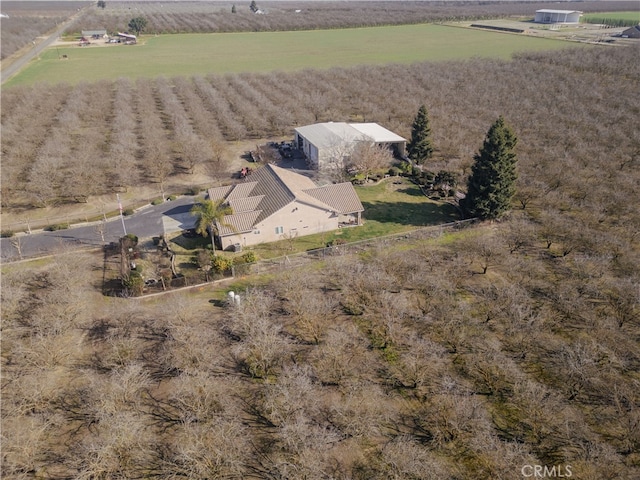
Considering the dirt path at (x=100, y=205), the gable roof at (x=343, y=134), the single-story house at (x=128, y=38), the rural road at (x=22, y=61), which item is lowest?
the dirt path at (x=100, y=205)

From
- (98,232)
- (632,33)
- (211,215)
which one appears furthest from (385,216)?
(632,33)

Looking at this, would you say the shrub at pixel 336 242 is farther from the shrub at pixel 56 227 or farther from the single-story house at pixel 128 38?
the single-story house at pixel 128 38

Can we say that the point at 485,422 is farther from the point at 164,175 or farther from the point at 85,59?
the point at 85,59

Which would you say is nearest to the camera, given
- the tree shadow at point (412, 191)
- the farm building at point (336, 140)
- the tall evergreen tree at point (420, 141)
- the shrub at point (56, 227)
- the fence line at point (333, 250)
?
the fence line at point (333, 250)

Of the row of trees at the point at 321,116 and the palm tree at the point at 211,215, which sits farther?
the row of trees at the point at 321,116

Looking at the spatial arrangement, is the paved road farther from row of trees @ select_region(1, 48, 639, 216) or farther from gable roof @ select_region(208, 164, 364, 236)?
row of trees @ select_region(1, 48, 639, 216)

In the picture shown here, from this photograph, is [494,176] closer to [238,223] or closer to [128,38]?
[238,223]

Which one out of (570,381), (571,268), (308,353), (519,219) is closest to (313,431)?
(308,353)

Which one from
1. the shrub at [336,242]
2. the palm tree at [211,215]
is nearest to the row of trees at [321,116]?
the palm tree at [211,215]
